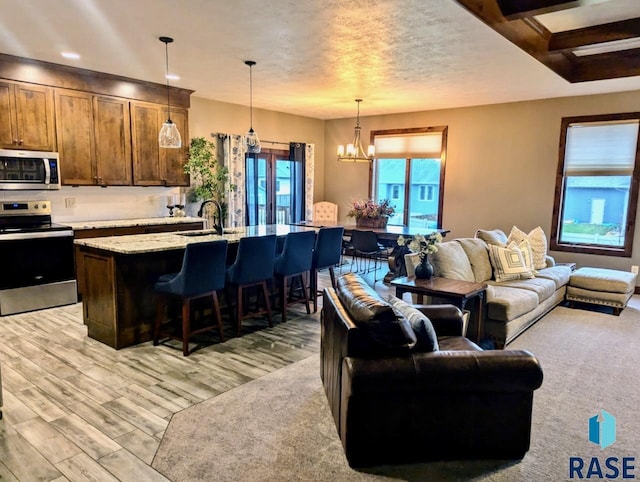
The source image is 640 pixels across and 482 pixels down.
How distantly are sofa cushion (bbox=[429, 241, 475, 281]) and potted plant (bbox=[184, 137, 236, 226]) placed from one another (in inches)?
133

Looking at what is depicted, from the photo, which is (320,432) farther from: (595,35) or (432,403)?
(595,35)

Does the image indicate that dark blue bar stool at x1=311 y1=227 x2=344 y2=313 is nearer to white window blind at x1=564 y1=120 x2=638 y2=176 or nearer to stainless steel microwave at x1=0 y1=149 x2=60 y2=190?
stainless steel microwave at x1=0 y1=149 x2=60 y2=190

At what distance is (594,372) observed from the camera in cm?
344

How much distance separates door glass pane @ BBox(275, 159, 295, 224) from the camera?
26.9 feet

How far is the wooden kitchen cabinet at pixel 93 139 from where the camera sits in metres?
5.18

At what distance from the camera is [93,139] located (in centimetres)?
542

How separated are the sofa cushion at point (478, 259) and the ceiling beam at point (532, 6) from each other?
88.7 inches

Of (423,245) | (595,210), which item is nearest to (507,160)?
(595,210)

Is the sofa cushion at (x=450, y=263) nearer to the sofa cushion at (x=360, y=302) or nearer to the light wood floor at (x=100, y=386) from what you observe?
the light wood floor at (x=100, y=386)

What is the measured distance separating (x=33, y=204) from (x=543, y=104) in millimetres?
7027

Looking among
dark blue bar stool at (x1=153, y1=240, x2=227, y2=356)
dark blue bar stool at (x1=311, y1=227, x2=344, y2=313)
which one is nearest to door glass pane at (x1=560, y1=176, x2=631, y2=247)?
dark blue bar stool at (x1=311, y1=227, x2=344, y2=313)

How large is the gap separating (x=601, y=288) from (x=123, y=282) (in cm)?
514

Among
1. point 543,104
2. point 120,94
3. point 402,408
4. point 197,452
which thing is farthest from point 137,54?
point 543,104

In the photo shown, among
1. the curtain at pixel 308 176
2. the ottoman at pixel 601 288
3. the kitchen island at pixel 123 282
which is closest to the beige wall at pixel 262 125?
the curtain at pixel 308 176
